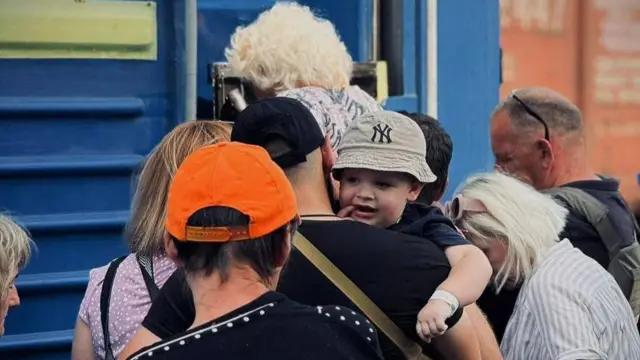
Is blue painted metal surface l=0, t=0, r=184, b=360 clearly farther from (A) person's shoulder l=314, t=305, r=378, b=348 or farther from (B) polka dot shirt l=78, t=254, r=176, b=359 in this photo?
(A) person's shoulder l=314, t=305, r=378, b=348

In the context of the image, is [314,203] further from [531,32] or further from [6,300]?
[531,32]

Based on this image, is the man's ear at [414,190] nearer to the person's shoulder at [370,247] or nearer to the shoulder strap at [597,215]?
the person's shoulder at [370,247]

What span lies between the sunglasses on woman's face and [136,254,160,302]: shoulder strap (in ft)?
2.70

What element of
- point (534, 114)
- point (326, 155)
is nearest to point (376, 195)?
point (326, 155)

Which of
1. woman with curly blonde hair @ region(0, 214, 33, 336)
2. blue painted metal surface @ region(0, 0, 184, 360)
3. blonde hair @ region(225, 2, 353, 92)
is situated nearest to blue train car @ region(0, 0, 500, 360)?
blue painted metal surface @ region(0, 0, 184, 360)

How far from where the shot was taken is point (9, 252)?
93.4 inches

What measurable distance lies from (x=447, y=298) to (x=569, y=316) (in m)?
0.60

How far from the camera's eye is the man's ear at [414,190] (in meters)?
2.32

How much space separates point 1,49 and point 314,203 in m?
1.36

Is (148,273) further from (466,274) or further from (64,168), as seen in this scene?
(64,168)

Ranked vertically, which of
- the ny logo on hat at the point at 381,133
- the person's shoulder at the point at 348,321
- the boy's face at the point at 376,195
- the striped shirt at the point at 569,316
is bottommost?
the striped shirt at the point at 569,316

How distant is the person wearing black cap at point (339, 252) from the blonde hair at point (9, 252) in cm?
60

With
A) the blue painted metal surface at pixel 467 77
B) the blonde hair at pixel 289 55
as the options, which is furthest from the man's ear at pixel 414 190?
the blue painted metal surface at pixel 467 77

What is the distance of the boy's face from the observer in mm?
2266
